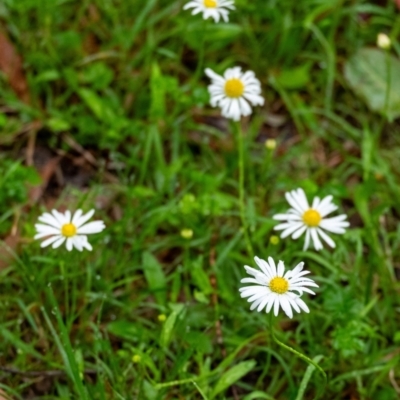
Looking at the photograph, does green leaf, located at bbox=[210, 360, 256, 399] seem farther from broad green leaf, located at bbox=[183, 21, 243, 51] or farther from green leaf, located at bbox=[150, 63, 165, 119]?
broad green leaf, located at bbox=[183, 21, 243, 51]

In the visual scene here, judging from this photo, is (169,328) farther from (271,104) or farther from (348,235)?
(271,104)

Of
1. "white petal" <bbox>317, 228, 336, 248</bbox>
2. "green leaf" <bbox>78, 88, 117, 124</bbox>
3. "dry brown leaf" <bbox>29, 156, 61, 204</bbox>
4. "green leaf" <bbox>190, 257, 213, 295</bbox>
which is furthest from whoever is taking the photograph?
"green leaf" <bbox>78, 88, 117, 124</bbox>

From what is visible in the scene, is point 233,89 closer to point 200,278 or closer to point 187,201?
A: point 187,201

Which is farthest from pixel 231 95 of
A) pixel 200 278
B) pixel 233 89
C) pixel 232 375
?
pixel 232 375

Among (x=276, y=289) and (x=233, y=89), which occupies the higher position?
(x=233, y=89)

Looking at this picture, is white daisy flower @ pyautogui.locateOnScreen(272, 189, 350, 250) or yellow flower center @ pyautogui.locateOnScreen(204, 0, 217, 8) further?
yellow flower center @ pyautogui.locateOnScreen(204, 0, 217, 8)

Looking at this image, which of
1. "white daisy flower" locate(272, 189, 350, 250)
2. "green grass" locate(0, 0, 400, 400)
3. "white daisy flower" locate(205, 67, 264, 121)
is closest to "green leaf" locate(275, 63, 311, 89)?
"green grass" locate(0, 0, 400, 400)
